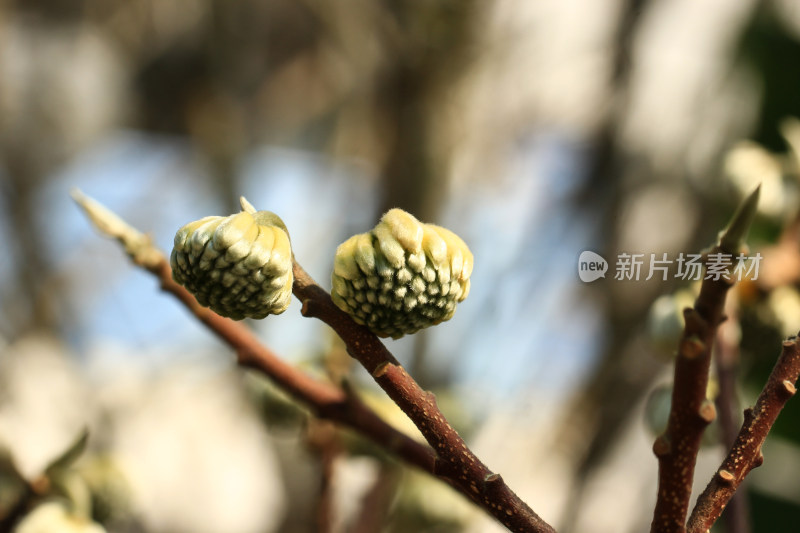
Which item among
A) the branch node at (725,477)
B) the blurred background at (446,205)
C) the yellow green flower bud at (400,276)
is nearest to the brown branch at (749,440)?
the branch node at (725,477)

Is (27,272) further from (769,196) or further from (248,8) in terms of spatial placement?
(769,196)

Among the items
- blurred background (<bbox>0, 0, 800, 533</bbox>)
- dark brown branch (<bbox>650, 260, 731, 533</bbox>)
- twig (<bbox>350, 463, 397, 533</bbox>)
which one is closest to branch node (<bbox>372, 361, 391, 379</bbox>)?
dark brown branch (<bbox>650, 260, 731, 533</bbox>)

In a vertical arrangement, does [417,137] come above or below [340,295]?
below

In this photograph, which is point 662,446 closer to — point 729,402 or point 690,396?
point 690,396

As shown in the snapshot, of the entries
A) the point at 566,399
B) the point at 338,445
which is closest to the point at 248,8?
the point at 566,399

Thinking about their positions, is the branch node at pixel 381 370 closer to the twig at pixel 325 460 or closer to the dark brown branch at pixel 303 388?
the dark brown branch at pixel 303 388

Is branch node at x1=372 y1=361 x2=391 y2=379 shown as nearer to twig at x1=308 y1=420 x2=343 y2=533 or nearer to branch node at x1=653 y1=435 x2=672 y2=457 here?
branch node at x1=653 y1=435 x2=672 y2=457
